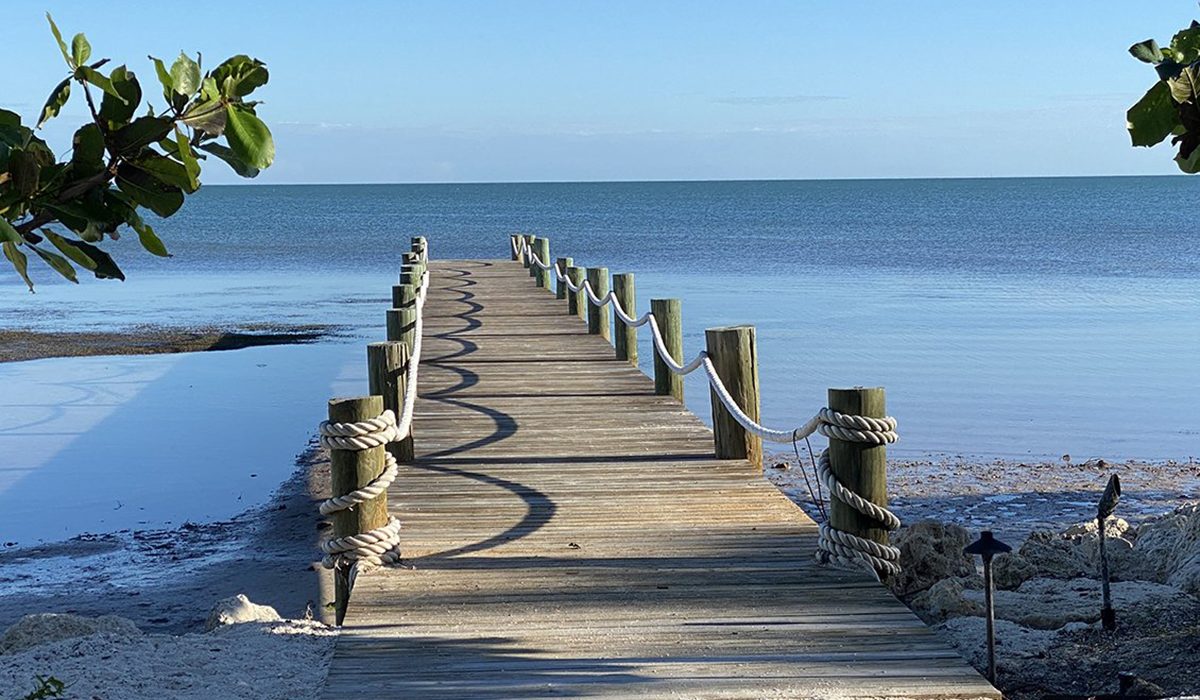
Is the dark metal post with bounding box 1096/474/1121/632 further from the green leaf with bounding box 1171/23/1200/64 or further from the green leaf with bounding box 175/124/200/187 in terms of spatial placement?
the green leaf with bounding box 175/124/200/187

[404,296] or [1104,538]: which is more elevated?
[404,296]

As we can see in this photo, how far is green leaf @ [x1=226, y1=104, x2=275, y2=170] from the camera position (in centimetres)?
227

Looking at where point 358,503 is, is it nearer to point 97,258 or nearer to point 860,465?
point 860,465

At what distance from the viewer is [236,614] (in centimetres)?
679

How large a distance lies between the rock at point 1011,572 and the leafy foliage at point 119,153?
20.8ft

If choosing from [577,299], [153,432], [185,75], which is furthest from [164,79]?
[153,432]

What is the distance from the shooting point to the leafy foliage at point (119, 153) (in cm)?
223

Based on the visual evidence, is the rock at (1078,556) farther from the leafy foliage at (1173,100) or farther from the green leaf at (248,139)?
the green leaf at (248,139)

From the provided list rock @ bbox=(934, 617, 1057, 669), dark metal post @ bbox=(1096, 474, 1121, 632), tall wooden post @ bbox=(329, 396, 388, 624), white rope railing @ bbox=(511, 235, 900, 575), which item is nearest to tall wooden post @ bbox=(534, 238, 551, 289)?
rock @ bbox=(934, 617, 1057, 669)

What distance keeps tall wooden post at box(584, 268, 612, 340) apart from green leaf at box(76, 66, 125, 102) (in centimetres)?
1183

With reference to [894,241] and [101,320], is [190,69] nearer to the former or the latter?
[101,320]

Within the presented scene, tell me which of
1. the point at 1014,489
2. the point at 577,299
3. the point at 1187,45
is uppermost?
the point at 1187,45

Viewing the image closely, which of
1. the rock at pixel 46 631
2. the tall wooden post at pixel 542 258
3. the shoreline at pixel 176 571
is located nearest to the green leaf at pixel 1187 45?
the rock at pixel 46 631

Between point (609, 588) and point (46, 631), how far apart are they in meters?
3.01
